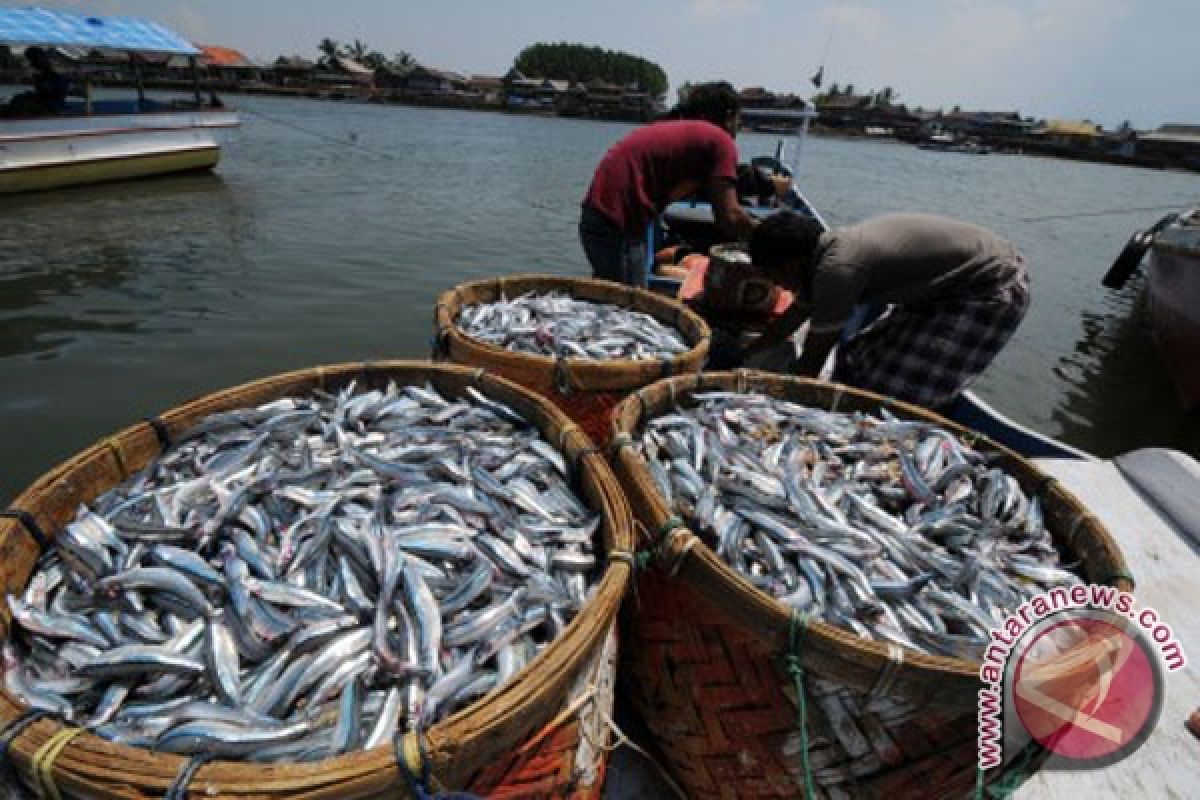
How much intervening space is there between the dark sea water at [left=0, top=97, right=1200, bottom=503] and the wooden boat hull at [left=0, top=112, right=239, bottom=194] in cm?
50

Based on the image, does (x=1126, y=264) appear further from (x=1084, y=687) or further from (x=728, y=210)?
(x=1084, y=687)

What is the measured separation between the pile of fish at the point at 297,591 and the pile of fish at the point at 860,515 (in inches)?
22.5

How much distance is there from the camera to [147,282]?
38.3ft

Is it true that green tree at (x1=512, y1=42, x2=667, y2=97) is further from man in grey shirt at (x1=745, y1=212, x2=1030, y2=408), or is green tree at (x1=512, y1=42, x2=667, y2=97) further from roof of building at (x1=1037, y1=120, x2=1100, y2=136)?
man in grey shirt at (x1=745, y1=212, x2=1030, y2=408)

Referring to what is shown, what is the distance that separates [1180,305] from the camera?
997 centimetres

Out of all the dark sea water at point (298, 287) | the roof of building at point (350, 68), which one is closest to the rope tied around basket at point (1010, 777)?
the dark sea water at point (298, 287)

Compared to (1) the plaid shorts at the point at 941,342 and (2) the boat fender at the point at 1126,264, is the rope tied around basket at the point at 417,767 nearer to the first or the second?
(1) the plaid shorts at the point at 941,342

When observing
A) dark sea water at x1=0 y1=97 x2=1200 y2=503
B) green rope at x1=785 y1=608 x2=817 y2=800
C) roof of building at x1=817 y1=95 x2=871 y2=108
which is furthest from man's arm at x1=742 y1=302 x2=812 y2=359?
roof of building at x1=817 y1=95 x2=871 y2=108

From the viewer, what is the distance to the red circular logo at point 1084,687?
170 centimetres

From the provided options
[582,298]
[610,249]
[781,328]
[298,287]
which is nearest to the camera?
[781,328]

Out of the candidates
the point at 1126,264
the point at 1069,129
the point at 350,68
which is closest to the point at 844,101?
the point at 1069,129

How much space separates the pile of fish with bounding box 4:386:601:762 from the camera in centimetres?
160

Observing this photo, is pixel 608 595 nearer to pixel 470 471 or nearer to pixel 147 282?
pixel 470 471

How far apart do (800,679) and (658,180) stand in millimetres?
4403
